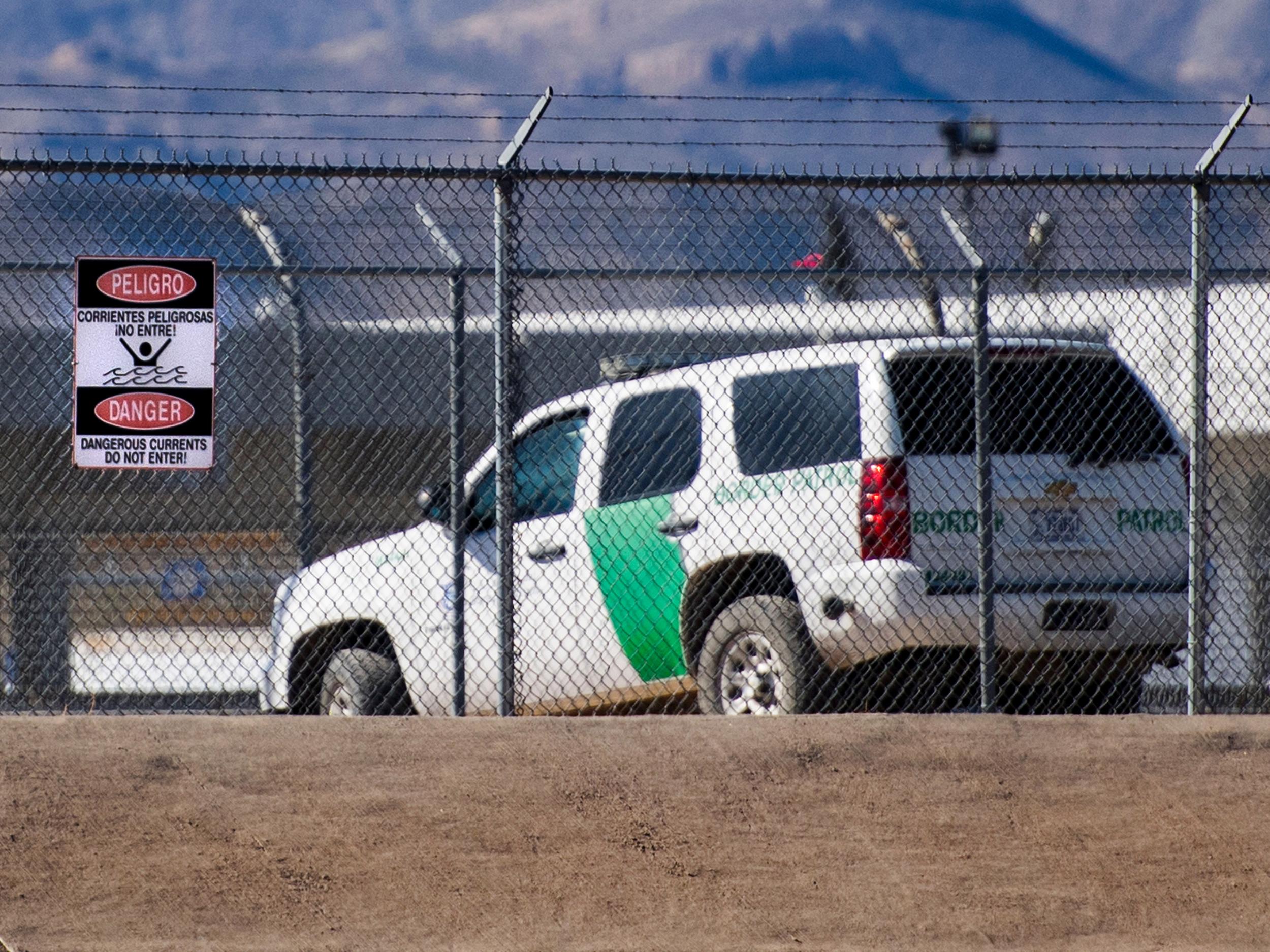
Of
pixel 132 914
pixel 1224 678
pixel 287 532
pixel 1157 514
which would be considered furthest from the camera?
pixel 287 532

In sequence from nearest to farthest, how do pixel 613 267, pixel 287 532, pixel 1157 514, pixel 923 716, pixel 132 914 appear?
pixel 132 914 < pixel 923 716 < pixel 613 267 < pixel 1157 514 < pixel 287 532

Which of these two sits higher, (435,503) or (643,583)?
(435,503)

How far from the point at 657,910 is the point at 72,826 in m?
2.04

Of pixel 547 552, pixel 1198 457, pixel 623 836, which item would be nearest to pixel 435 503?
pixel 547 552

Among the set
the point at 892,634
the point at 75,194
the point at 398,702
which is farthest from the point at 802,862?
the point at 75,194

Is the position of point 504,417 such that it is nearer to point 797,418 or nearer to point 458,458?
point 458,458

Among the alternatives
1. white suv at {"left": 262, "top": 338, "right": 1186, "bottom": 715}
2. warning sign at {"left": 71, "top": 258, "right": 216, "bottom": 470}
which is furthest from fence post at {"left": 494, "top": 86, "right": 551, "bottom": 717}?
warning sign at {"left": 71, "top": 258, "right": 216, "bottom": 470}

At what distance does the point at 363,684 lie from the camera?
702cm

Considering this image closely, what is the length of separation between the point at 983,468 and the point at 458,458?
2123 millimetres

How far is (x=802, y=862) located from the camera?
197 inches

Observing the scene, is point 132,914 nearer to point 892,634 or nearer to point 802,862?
point 802,862

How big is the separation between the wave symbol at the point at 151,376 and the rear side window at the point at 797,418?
2443 mm

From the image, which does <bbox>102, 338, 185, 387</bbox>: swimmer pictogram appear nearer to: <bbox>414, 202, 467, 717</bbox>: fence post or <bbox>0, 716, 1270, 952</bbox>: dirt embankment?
<bbox>414, 202, 467, 717</bbox>: fence post

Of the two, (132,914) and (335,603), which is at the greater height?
(335,603)
